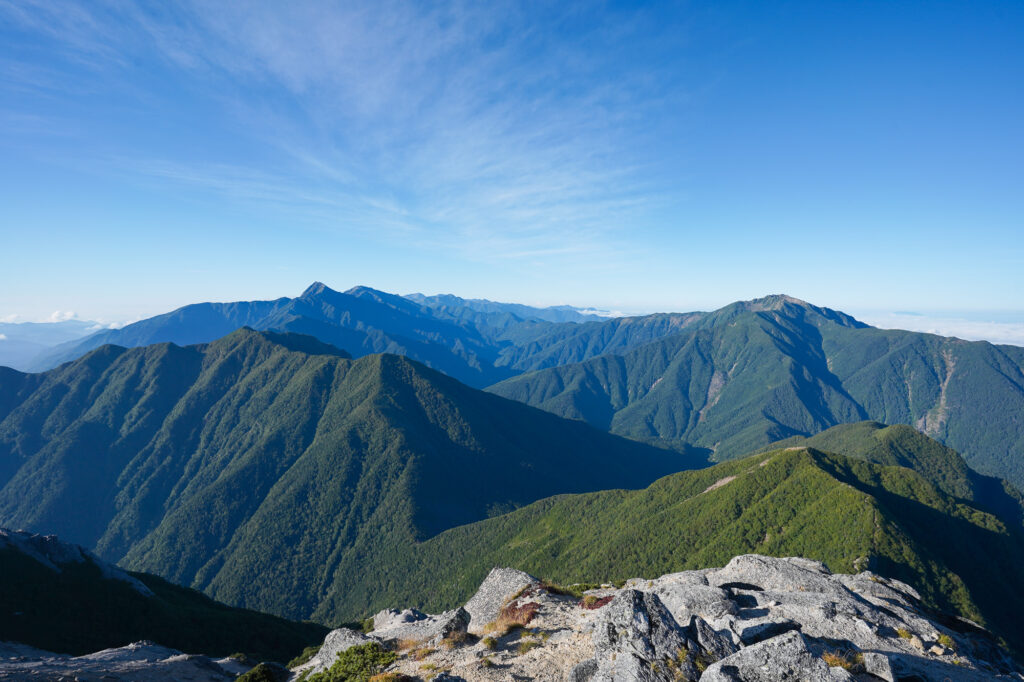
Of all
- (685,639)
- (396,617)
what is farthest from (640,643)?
(396,617)

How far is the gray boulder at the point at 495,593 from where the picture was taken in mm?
37625

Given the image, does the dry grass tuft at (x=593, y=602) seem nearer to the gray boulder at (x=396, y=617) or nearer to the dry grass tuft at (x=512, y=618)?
the dry grass tuft at (x=512, y=618)

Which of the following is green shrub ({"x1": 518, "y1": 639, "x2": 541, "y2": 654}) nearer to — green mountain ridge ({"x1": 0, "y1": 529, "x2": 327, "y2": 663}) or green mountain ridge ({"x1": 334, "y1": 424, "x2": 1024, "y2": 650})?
green mountain ridge ({"x1": 0, "y1": 529, "x2": 327, "y2": 663})

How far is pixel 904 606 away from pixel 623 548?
15430cm

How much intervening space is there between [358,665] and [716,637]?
2323 centimetres

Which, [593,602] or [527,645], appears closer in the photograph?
[527,645]

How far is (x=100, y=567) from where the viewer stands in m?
78.7

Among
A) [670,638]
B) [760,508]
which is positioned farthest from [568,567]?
[670,638]

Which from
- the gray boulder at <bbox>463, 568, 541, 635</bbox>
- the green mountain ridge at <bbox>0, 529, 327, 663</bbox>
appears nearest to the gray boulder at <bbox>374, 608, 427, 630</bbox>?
the green mountain ridge at <bbox>0, 529, 327, 663</bbox>

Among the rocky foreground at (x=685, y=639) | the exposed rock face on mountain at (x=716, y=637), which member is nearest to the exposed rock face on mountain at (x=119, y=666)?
the rocky foreground at (x=685, y=639)

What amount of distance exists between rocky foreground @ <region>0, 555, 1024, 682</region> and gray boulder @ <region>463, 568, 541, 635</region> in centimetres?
15

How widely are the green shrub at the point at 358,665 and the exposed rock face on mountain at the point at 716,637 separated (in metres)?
0.94

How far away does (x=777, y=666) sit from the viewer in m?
16.8

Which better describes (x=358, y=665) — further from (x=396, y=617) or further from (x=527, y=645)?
(x=396, y=617)
